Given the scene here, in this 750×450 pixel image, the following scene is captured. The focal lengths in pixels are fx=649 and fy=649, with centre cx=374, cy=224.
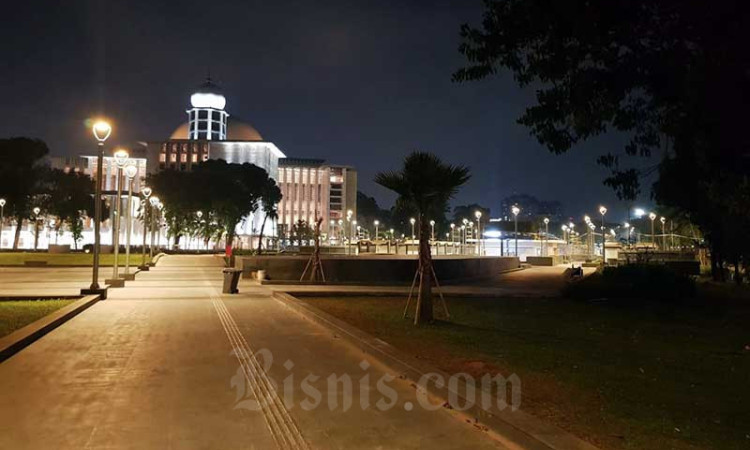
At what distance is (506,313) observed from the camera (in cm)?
1772

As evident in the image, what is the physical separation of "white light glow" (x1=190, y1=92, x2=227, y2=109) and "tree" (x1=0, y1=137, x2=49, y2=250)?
76.3 meters

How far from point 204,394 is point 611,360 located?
20.6 ft

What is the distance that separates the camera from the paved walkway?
6.30 m

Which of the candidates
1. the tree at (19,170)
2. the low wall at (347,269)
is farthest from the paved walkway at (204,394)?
the tree at (19,170)

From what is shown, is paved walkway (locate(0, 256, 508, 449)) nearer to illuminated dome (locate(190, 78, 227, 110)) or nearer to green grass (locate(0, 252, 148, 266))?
green grass (locate(0, 252, 148, 266))

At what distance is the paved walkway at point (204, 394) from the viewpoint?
6301mm

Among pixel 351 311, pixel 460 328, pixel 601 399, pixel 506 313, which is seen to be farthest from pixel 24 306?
pixel 601 399

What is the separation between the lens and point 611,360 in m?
10.3

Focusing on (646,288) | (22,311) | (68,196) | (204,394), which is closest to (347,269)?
(646,288)

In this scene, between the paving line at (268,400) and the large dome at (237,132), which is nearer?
the paving line at (268,400)

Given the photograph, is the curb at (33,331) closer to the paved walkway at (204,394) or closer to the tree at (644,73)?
the paved walkway at (204,394)

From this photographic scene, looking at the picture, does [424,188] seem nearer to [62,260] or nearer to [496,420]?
[496,420]

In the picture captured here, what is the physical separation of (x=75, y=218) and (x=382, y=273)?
6755 centimetres

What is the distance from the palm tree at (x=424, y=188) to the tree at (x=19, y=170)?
6907 centimetres
